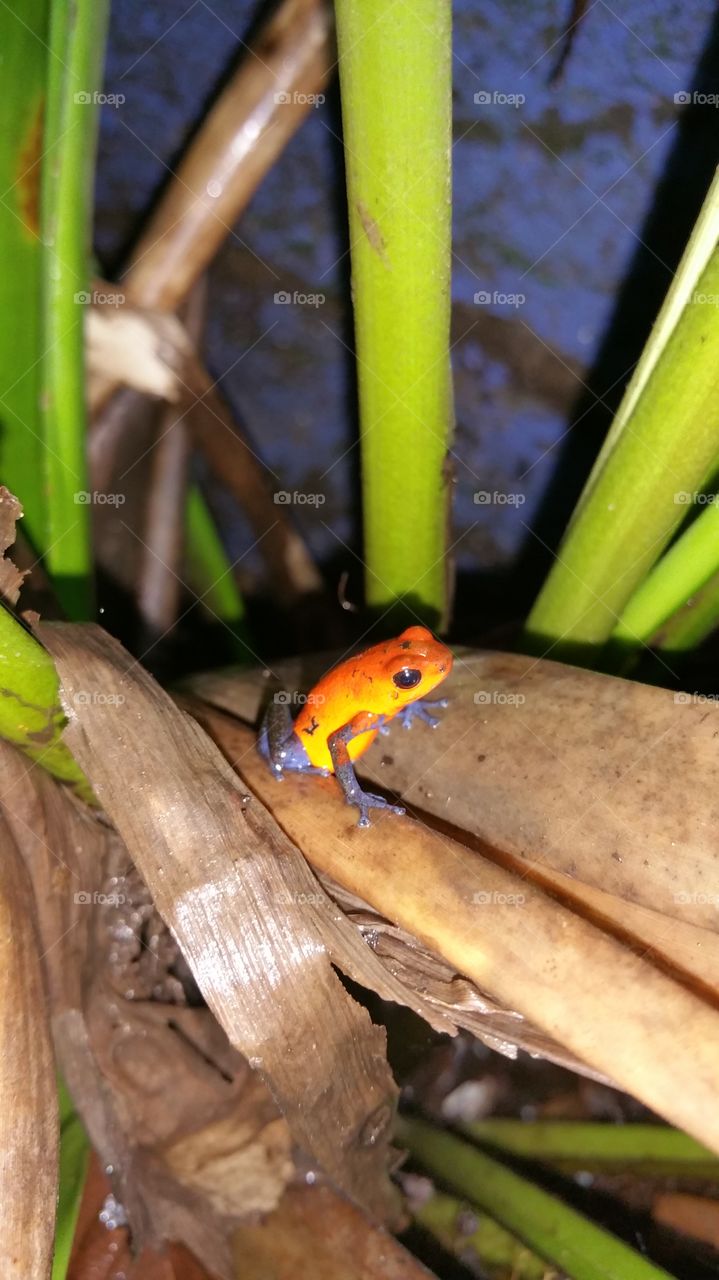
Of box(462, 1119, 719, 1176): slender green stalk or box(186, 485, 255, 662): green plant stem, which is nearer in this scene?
box(462, 1119, 719, 1176): slender green stalk

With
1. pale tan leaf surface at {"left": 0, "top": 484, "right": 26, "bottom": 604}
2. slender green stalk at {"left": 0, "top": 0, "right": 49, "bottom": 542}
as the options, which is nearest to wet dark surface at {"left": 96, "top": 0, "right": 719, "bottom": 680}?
slender green stalk at {"left": 0, "top": 0, "right": 49, "bottom": 542}

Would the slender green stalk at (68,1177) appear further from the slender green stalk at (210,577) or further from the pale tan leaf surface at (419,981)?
the slender green stalk at (210,577)

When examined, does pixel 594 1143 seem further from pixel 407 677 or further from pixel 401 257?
pixel 401 257

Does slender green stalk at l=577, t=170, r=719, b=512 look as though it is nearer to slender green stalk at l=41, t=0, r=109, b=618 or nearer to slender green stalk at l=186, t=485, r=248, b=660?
slender green stalk at l=41, t=0, r=109, b=618

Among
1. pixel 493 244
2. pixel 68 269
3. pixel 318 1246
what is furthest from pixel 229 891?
pixel 493 244

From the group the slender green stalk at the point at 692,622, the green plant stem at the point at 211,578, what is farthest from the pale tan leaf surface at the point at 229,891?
the green plant stem at the point at 211,578

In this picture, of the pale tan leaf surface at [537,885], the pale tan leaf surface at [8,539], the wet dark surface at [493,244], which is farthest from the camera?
the wet dark surface at [493,244]

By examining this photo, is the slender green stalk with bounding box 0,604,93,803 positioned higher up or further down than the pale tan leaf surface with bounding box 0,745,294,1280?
higher up

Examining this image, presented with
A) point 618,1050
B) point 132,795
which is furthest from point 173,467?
point 618,1050
